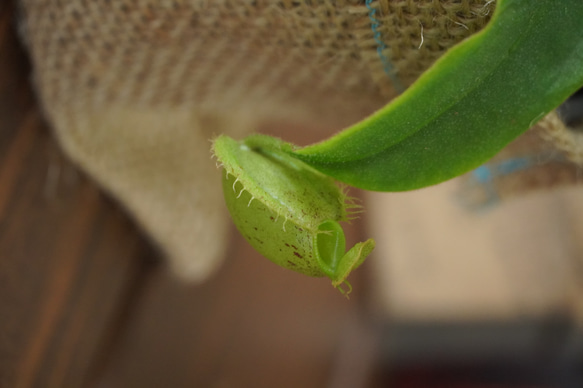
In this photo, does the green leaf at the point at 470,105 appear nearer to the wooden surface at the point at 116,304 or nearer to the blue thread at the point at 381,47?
the blue thread at the point at 381,47

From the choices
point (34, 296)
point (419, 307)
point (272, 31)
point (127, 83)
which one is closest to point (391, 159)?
point (272, 31)

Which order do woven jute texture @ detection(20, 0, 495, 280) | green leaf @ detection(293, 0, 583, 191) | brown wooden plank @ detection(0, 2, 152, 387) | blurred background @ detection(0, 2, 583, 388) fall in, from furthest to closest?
1. blurred background @ detection(0, 2, 583, 388)
2. brown wooden plank @ detection(0, 2, 152, 387)
3. woven jute texture @ detection(20, 0, 495, 280)
4. green leaf @ detection(293, 0, 583, 191)

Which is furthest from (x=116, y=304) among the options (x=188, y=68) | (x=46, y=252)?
(x=188, y=68)

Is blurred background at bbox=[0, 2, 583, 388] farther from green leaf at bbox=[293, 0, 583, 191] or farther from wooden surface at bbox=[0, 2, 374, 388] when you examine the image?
green leaf at bbox=[293, 0, 583, 191]

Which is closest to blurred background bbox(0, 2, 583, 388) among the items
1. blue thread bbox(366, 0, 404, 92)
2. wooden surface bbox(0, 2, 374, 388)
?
wooden surface bbox(0, 2, 374, 388)

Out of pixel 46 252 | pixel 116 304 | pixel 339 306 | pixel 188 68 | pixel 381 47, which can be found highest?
pixel 381 47

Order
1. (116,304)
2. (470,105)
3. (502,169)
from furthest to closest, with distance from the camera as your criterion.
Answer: (116,304)
(502,169)
(470,105)

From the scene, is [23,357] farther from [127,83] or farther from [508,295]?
[508,295]

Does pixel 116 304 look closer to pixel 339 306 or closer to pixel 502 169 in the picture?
pixel 339 306
